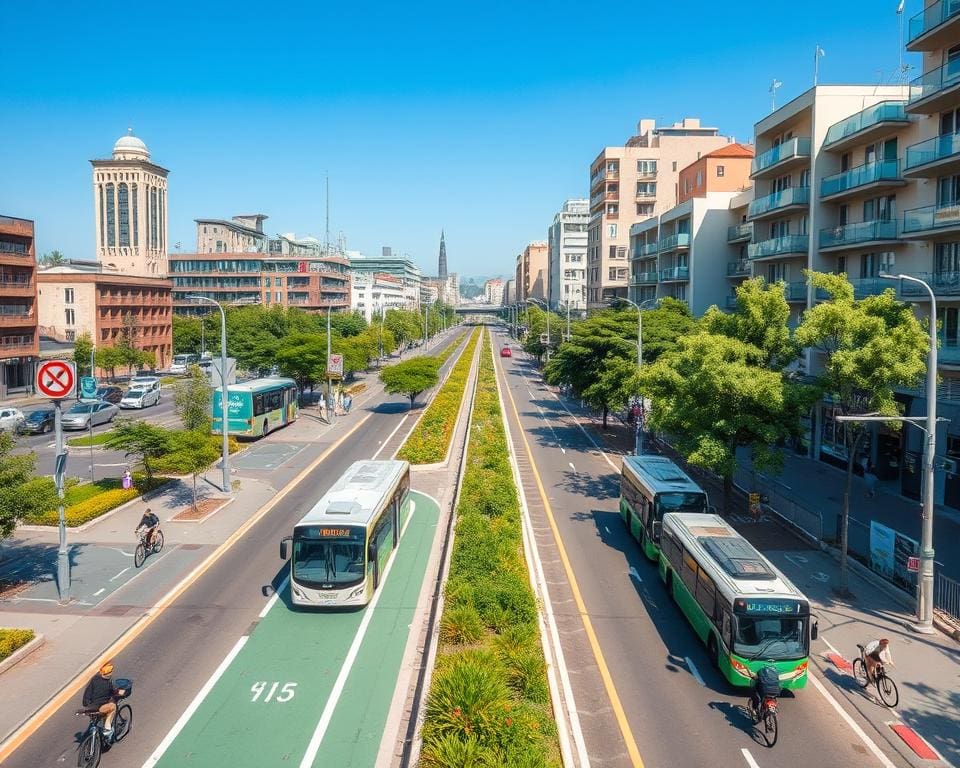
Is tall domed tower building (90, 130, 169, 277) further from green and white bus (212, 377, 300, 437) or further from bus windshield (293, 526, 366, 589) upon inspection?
bus windshield (293, 526, 366, 589)

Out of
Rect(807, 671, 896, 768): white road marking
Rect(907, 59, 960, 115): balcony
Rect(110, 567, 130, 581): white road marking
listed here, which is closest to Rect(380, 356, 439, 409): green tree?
Rect(110, 567, 130, 581): white road marking

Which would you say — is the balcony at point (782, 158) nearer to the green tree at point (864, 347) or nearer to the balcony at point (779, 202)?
the balcony at point (779, 202)

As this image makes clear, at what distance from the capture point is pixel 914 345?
19688mm

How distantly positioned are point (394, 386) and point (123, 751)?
135 ft

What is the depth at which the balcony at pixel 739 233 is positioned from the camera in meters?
50.7

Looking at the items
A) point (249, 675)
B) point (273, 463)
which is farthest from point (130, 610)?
point (273, 463)

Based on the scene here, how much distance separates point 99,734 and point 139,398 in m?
45.1

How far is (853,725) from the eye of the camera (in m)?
13.7

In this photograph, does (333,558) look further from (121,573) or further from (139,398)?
(139,398)

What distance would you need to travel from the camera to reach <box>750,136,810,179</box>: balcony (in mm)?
37875

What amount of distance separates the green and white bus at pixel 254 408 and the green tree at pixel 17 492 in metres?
19.0

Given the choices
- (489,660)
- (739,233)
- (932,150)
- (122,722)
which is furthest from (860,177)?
(122,722)

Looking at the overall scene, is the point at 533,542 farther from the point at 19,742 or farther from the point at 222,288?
the point at 222,288

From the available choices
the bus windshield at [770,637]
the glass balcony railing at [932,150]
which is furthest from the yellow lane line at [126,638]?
the glass balcony railing at [932,150]
